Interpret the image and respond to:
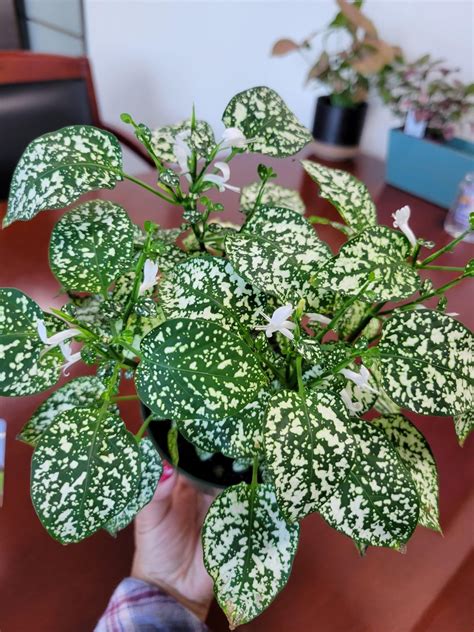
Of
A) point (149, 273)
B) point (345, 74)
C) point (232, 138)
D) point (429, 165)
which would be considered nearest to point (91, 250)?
point (149, 273)

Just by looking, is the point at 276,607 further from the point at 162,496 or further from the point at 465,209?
the point at 465,209

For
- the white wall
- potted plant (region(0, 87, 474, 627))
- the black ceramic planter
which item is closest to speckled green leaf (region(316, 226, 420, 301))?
potted plant (region(0, 87, 474, 627))

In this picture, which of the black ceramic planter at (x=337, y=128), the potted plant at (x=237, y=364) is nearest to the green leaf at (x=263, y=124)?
the potted plant at (x=237, y=364)

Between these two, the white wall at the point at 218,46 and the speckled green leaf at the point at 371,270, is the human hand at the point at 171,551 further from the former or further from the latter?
the white wall at the point at 218,46

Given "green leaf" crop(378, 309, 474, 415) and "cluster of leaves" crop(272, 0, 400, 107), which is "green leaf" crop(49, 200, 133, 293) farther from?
"cluster of leaves" crop(272, 0, 400, 107)

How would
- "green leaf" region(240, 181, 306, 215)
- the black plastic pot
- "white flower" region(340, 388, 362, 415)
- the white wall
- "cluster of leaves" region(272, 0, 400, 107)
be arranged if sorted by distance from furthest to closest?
the white wall
"cluster of leaves" region(272, 0, 400, 107)
"green leaf" region(240, 181, 306, 215)
the black plastic pot
"white flower" region(340, 388, 362, 415)

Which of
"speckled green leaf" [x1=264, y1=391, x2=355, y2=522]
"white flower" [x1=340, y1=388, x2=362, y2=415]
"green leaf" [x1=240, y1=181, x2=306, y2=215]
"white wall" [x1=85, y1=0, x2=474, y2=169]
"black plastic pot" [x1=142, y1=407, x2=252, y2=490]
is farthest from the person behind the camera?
"white wall" [x1=85, y1=0, x2=474, y2=169]

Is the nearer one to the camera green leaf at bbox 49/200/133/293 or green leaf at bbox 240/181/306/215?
green leaf at bbox 49/200/133/293
